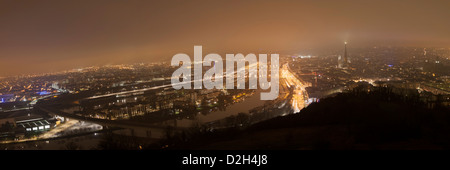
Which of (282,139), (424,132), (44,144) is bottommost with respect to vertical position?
(44,144)

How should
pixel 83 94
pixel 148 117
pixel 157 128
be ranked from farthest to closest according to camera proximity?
pixel 83 94 → pixel 148 117 → pixel 157 128

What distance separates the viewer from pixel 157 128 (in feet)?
36.5

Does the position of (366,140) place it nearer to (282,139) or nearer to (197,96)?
(282,139)

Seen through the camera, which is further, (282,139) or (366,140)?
(282,139)

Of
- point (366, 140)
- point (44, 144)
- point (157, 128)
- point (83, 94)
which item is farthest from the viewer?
point (83, 94)

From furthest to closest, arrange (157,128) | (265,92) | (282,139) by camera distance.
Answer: (265,92) < (157,128) < (282,139)

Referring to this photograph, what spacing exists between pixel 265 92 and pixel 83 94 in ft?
48.8
